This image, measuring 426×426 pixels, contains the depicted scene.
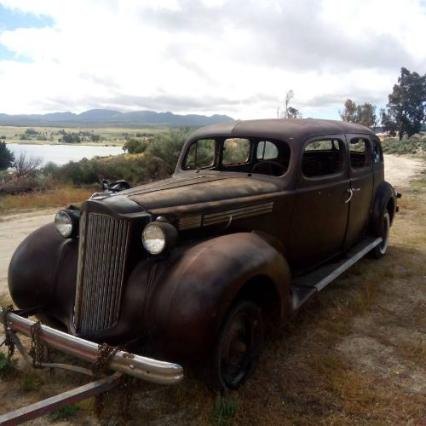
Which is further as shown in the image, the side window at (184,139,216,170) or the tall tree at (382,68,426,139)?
the tall tree at (382,68,426,139)

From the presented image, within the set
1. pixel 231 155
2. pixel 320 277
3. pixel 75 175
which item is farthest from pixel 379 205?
→ pixel 75 175

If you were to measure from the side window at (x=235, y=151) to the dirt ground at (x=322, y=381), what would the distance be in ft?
5.90

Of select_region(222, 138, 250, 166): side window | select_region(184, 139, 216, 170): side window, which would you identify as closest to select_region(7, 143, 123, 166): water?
select_region(184, 139, 216, 170): side window

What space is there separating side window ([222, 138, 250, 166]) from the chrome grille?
7.39 ft

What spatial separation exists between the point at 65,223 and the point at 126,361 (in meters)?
1.44

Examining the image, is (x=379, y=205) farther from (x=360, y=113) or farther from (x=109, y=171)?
(x=360, y=113)

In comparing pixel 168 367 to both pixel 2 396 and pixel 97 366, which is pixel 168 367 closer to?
pixel 97 366

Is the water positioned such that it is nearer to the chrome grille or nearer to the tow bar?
the chrome grille

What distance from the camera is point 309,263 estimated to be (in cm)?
471

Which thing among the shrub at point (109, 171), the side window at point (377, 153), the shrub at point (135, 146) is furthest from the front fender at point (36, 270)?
the shrub at point (135, 146)

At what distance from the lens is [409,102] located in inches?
2176

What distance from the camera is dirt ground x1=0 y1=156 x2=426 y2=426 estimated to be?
295cm

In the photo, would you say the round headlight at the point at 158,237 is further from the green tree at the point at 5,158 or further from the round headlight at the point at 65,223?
the green tree at the point at 5,158

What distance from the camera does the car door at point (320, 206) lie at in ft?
14.4
